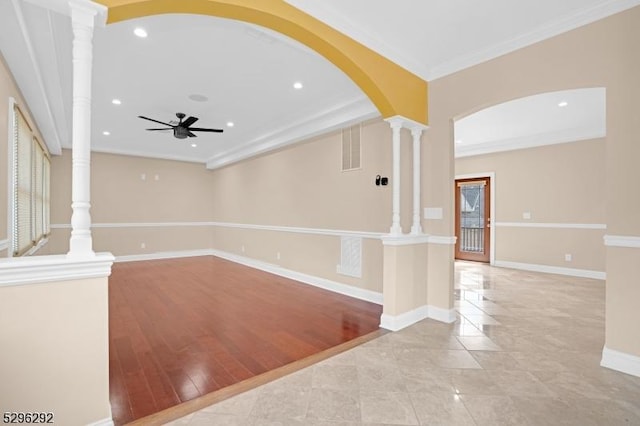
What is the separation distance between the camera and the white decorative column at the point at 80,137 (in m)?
1.56

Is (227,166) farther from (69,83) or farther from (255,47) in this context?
(255,47)

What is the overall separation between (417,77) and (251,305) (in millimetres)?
3475

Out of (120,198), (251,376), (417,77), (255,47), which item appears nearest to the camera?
(251,376)

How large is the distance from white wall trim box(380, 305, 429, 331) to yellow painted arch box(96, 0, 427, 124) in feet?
6.97

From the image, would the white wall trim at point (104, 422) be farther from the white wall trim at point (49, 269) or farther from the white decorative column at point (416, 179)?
the white decorative column at point (416, 179)

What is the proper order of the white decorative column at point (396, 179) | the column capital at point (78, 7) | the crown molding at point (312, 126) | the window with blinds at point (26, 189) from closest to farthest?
the column capital at point (78, 7)
the white decorative column at point (396, 179)
the window with blinds at point (26, 189)
the crown molding at point (312, 126)

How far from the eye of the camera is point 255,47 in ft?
9.55

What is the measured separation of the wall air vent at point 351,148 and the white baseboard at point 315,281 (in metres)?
1.80

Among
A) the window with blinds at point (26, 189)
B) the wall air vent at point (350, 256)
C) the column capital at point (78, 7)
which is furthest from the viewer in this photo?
the wall air vent at point (350, 256)

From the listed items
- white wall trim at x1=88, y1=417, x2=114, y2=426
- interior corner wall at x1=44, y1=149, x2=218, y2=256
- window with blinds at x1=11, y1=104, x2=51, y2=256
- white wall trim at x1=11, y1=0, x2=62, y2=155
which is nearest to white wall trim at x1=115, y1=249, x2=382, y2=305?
interior corner wall at x1=44, y1=149, x2=218, y2=256

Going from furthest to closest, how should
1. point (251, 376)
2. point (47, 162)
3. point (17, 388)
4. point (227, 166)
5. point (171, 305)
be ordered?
point (227, 166) → point (47, 162) → point (171, 305) → point (251, 376) → point (17, 388)

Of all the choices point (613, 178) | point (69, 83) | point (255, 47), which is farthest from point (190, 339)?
point (613, 178)

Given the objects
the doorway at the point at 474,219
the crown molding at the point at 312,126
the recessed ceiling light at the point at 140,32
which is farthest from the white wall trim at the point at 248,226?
the doorway at the point at 474,219

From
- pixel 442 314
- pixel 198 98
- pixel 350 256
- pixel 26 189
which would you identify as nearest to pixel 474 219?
pixel 350 256
